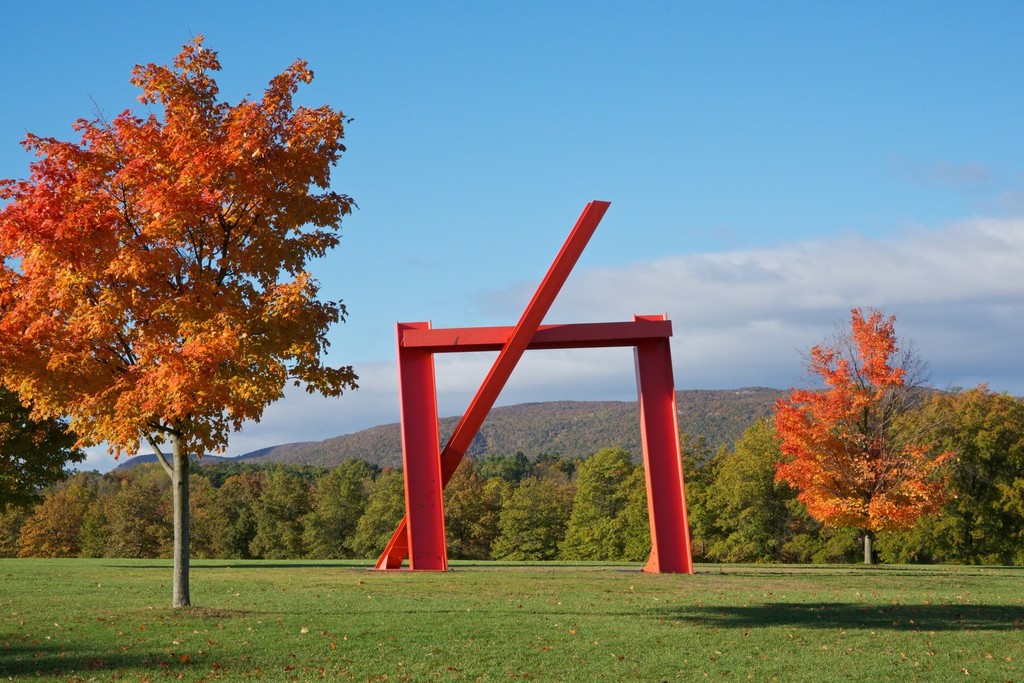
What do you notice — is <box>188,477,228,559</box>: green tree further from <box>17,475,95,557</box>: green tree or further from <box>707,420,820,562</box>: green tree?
<box>707,420,820,562</box>: green tree

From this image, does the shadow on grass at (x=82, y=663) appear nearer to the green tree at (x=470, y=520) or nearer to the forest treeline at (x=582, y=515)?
the forest treeline at (x=582, y=515)

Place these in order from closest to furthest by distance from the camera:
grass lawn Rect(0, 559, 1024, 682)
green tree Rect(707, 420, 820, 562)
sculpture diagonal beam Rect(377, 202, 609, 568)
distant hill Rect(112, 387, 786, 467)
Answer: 1. grass lawn Rect(0, 559, 1024, 682)
2. sculpture diagonal beam Rect(377, 202, 609, 568)
3. green tree Rect(707, 420, 820, 562)
4. distant hill Rect(112, 387, 786, 467)

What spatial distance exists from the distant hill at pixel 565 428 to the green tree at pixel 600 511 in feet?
314

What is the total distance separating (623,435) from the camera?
16550 centimetres

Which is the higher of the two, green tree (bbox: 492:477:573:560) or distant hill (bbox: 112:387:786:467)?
distant hill (bbox: 112:387:786:467)

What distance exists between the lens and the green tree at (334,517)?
2431 inches

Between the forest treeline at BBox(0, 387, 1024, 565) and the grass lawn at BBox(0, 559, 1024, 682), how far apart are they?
25.0m

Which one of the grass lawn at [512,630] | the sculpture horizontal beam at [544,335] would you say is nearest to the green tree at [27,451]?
the grass lawn at [512,630]

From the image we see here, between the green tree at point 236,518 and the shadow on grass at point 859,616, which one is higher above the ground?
the green tree at point 236,518

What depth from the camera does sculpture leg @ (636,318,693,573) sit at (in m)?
24.2

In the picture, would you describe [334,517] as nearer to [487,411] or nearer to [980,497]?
[980,497]

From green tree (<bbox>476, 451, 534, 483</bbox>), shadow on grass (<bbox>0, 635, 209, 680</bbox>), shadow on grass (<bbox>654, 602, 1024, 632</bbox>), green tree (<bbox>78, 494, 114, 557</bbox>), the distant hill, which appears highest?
the distant hill

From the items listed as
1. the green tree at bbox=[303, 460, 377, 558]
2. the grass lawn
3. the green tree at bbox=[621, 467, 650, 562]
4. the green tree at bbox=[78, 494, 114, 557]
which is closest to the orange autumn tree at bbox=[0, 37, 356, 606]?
the grass lawn

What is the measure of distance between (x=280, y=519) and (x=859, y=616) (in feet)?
170
